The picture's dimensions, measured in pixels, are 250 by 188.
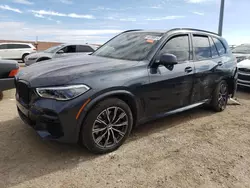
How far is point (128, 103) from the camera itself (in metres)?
3.24

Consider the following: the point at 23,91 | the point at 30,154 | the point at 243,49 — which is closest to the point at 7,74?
the point at 23,91

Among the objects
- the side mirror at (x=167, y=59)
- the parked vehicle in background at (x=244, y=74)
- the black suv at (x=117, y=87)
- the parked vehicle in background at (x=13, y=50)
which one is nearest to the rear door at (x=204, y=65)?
the black suv at (x=117, y=87)

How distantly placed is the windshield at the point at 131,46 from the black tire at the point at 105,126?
0.86 m

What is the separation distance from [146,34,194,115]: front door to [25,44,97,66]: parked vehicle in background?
6.44 m

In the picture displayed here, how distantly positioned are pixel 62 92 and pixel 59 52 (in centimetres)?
777

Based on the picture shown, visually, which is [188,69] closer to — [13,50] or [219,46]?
[219,46]

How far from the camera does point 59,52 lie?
32.6 feet

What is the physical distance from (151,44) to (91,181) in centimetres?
221

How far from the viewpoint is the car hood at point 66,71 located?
109 inches

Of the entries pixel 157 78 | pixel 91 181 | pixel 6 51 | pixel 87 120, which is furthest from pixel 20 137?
pixel 6 51

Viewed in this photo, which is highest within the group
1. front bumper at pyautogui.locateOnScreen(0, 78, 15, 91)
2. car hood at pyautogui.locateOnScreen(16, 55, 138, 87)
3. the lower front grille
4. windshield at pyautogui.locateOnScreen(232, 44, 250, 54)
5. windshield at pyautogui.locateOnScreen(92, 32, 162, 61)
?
windshield at pyautogui.locateOnScreen(232, 44, 250, 54)

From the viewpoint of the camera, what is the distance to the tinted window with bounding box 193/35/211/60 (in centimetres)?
428

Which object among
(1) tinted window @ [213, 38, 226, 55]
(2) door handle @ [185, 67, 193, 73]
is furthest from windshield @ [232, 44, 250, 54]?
(2) door handle @ [185, 67, 193, 73]

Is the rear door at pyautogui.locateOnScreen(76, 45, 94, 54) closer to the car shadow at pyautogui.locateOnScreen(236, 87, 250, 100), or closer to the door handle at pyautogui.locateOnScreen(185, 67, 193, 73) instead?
the car shadow at pyautogui.locateOnScreen(236, 87, 250, 100)
